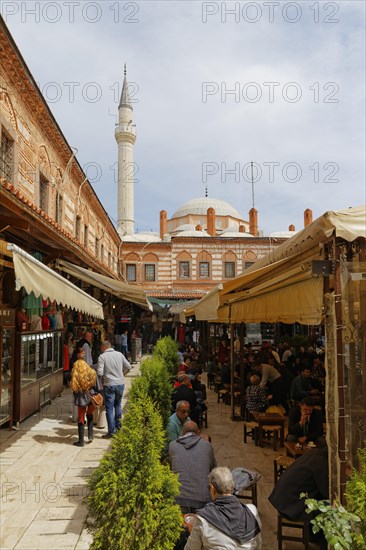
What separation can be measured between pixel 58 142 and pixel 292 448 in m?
12.1

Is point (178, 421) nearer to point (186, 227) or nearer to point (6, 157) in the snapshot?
point (6, 157)

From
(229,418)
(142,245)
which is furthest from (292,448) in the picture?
(142,245)

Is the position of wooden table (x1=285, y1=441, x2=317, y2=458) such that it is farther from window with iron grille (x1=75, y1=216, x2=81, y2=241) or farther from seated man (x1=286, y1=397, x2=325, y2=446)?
window with iron grille (x1=75, y1=216, x2=81, y2=241)

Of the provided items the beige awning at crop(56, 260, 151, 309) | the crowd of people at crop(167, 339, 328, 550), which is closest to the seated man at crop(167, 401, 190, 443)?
the crowd of people at crop(167, 339, 328, 550)

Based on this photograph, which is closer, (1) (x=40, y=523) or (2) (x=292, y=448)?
(1) (x=40, y=523)

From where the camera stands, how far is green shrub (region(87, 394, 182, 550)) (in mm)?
2906

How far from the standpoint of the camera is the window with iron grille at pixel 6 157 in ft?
33.5

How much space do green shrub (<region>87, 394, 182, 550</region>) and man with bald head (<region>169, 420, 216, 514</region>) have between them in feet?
2.22

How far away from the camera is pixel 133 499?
296cm

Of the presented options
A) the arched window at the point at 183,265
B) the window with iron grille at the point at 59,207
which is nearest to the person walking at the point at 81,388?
the window with iron grille at the point at 59,207

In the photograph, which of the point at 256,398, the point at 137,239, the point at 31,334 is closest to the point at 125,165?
the point at 137,239

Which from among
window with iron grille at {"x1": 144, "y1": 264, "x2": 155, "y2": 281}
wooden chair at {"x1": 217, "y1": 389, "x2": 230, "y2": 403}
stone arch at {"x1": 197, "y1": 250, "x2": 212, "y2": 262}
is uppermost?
stone arch at {"x1": 197, "y1": 250, "x2": 212, "y2": 262}

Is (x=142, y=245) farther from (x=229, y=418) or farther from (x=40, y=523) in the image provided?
(x=40, y=523)

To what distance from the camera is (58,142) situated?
14117mm
